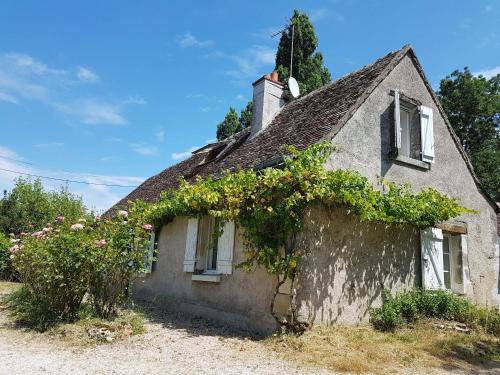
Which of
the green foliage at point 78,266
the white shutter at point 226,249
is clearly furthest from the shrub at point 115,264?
the white shutter at point 226,249

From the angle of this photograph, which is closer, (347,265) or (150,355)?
(150,355)

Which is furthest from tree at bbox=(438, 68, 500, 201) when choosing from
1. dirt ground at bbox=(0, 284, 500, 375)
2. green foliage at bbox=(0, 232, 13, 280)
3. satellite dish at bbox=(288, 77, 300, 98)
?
green foliage at bbox=(0, 232, 13, 280)

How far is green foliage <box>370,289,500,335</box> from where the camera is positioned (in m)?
7.14

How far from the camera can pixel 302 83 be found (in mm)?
21719

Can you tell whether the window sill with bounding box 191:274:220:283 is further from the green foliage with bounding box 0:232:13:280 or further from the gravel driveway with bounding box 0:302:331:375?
the green foliage with bounding box 0:232:13:280

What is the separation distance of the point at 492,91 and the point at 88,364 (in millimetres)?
28671

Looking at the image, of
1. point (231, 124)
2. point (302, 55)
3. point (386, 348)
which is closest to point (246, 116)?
point (231, 124)

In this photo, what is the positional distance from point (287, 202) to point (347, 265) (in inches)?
69.3

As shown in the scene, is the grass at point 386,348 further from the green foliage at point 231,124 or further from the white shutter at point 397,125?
the green foliage at point 231,124

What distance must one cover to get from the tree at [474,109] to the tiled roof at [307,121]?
18.4m

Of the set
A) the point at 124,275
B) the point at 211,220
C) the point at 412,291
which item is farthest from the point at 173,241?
the point at 412,291

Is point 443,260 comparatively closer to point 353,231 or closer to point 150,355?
point 353,231

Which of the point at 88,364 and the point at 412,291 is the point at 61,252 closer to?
the point at 88,364

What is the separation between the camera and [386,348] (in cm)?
577
